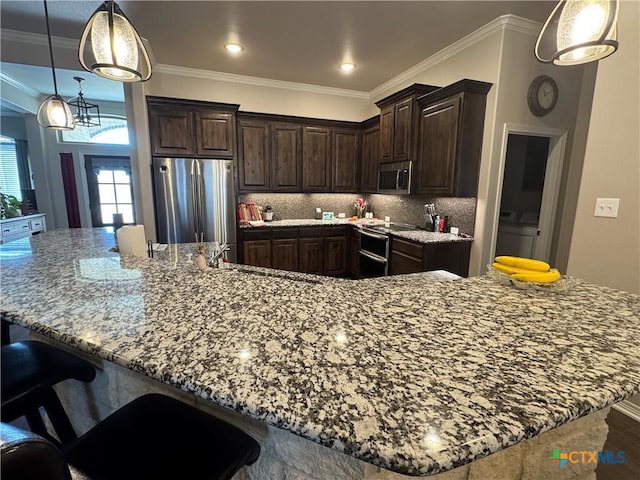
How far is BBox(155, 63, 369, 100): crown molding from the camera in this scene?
13.3 ft

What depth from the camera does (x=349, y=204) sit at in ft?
17.3

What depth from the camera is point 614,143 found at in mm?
1972

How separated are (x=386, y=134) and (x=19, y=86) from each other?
588cm

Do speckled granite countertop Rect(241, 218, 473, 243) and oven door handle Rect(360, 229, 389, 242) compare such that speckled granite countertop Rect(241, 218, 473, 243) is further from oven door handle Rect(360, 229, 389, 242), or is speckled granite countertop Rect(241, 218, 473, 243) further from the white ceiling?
the white ceiling

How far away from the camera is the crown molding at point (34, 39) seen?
3.08 meters

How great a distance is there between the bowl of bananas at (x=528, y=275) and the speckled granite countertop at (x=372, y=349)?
4 centimetres

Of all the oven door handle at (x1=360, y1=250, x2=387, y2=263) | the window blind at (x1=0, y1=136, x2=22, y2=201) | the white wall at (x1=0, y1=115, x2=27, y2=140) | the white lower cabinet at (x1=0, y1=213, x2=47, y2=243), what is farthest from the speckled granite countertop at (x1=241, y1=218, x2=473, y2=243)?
the white wall at (x1=0, y1=115, x2=27, y2=140)

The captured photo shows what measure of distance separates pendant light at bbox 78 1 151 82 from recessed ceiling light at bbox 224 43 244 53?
2087mm

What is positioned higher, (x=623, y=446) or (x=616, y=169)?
(x=616, y=169)

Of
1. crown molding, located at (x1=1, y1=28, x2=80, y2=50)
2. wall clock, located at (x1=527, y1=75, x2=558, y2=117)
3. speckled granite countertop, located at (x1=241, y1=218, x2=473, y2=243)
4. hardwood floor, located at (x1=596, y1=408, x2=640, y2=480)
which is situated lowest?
hardwood floor, located at (x1=596, y1=408, x2=640, y2=480)

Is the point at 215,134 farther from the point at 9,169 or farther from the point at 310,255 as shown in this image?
the point at 9,169

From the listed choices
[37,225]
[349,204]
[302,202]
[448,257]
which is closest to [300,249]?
[302,202]

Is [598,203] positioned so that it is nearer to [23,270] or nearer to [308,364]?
[308,364]

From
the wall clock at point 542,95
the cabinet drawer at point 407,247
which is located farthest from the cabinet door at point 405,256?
the wall clock at point 542,95
